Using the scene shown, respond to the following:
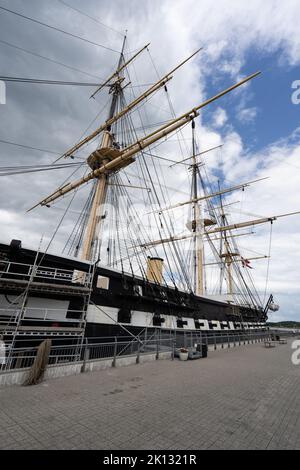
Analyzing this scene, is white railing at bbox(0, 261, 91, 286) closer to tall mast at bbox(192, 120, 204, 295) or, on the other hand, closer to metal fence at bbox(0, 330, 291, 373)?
metal fence at bbox(0, 330, 291, 373)

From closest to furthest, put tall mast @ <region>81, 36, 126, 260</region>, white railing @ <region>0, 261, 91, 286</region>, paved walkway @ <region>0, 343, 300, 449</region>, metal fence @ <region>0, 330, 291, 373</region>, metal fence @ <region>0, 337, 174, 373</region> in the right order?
paved walkway @ <region>0, 343, 300, 449</region> < metal fence @ <region>0, 337, 174, 373</region> < metal fence @ <region>0, 330, 291, 373</region> < white railing @ <region>0, 261, 91, 286</region> < tall mast @ <region>81, 36, 126, 260</region>

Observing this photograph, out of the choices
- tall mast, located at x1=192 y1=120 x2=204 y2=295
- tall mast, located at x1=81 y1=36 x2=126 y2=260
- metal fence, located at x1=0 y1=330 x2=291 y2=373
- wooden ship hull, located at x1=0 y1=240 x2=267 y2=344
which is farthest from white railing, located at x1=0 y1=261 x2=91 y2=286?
tall mast, located at x1=192 y1=120 x2=204 y2=295

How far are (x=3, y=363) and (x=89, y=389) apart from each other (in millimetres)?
2719

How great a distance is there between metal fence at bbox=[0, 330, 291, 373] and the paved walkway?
102cm

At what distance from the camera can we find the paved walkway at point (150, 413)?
3.35m

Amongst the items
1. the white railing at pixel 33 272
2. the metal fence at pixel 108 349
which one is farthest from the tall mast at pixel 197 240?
the white railing at pixel 33 272

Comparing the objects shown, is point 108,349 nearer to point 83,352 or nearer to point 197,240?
point 83,352

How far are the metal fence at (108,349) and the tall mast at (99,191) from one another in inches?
222

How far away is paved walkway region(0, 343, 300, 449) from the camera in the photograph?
3.35m

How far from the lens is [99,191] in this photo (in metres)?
16.3
